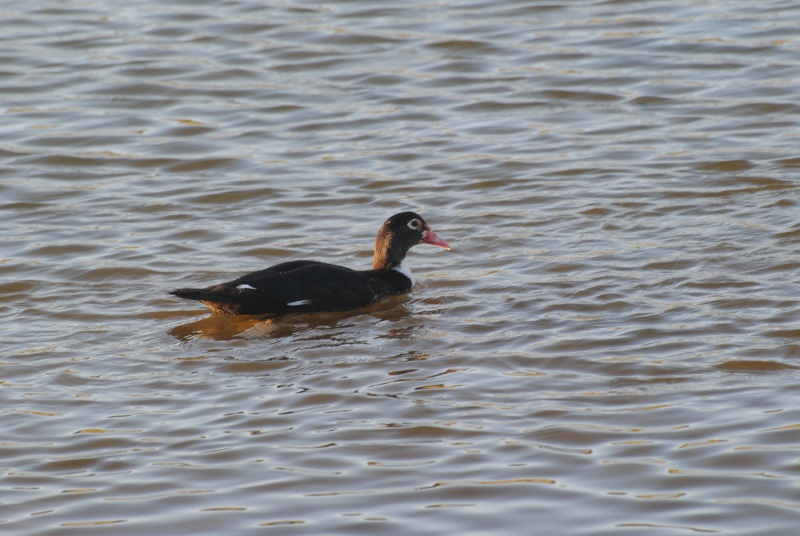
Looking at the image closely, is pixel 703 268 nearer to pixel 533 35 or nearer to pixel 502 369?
pixel 502 369

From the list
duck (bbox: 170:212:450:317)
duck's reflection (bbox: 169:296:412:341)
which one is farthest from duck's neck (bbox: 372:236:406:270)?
duck's reflection (bbox: 169:296:412:341)

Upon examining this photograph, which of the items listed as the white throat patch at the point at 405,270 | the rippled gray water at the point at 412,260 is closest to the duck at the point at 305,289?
the white throat patch at the point at 405,270

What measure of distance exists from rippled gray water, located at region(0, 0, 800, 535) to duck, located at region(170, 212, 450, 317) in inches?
6.6

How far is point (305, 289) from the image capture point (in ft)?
32.2

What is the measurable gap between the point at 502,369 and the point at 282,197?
509 cm

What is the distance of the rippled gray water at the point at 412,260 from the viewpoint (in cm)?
674

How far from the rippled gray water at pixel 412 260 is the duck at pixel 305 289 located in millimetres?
168

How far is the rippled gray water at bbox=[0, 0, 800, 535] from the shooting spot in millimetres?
6742

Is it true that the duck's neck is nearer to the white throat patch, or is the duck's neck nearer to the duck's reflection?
the white throat patch

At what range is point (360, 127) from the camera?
49.5 ft

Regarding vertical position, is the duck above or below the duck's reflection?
above

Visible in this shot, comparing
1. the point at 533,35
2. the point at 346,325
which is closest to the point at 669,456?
the point at 346,325

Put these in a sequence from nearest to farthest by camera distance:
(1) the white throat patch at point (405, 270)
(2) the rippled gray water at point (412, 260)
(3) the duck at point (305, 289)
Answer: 1. (2) the rippled gray water at point (412, 260)
2. (3) the duck at point (305, 289)
3. (1) the white throat patch at point (405, 270)

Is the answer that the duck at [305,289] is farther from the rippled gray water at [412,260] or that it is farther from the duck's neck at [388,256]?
the rippled gray water at [412,260]
